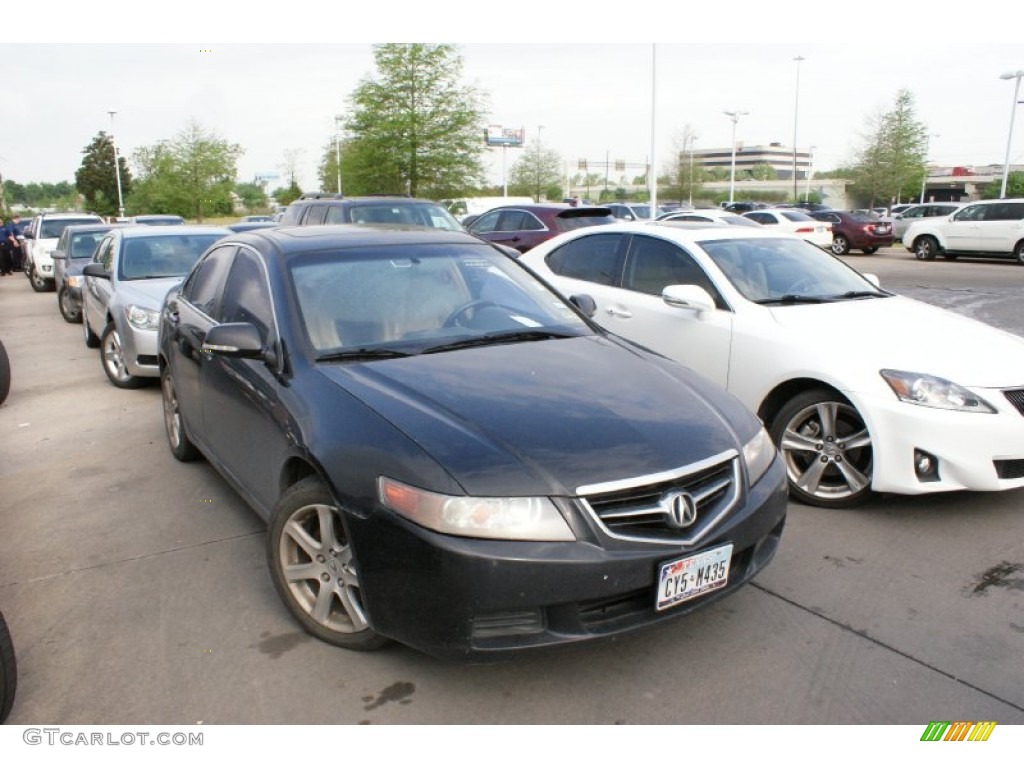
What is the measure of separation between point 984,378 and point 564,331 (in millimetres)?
2246

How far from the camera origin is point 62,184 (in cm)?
12862

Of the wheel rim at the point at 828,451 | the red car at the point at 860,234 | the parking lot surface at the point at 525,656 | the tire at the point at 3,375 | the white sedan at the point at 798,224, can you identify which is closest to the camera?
the parking lot surface at the point at 525,656

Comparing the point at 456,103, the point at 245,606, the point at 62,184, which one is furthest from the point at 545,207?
the point at 62,184

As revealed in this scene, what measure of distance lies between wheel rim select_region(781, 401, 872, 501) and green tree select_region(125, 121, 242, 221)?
44869 millimetres

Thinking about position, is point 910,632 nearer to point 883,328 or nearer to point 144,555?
point 883,328

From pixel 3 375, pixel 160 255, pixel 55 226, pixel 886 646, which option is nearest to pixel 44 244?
pixel 55 226

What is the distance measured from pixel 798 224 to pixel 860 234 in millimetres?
3733

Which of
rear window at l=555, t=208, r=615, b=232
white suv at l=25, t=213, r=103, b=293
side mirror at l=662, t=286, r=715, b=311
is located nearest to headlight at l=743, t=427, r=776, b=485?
side mirror at l=662, t=286, r=715, b=311

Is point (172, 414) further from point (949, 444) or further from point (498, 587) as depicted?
point (949, 444)

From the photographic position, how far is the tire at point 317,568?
3.04 meters

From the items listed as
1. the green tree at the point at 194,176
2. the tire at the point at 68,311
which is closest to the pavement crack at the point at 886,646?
the tire at the point at 68,311

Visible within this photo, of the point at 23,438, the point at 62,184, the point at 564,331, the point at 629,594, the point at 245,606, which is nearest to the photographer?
the point at 629,594

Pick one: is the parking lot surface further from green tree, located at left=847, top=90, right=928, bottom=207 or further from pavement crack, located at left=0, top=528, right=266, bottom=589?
green tree, located at left=847, top=90, right=928, bottom=207

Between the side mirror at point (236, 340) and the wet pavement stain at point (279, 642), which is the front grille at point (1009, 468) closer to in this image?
the wet pavement stain at point (279, 642)
